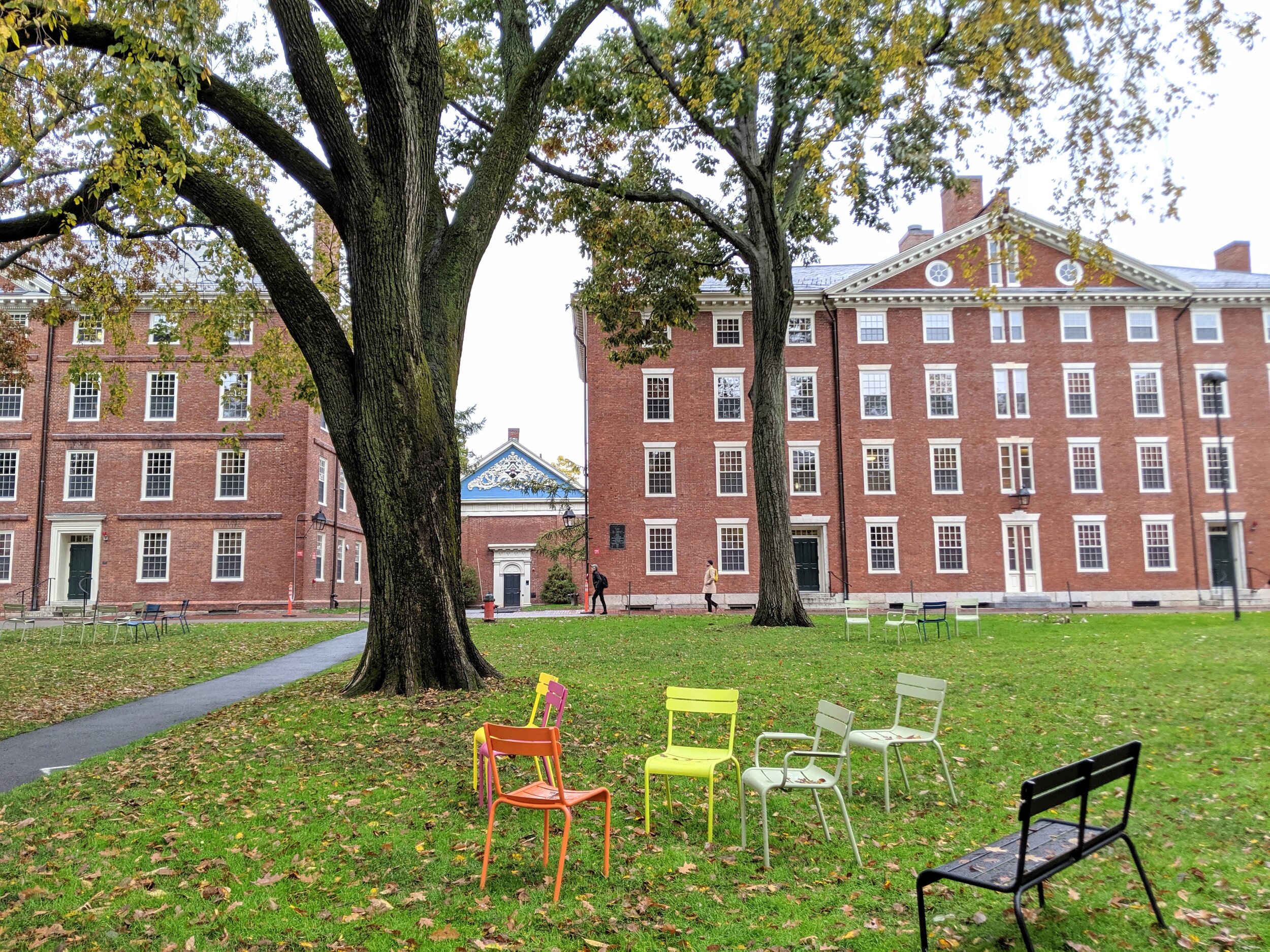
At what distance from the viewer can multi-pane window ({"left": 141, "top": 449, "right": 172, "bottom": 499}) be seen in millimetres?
36062

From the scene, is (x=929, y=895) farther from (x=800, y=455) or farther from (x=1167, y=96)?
(x=800, y=455)

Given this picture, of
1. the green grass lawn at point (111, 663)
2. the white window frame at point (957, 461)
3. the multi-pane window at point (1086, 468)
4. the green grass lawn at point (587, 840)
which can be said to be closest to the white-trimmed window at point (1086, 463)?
the multi-pane window at point (1086, 468)

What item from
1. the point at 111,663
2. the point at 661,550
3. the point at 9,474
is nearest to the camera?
the point at 111,663

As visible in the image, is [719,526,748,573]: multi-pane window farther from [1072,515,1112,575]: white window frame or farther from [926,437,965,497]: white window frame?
[1072,515,1112,575]: white window frame

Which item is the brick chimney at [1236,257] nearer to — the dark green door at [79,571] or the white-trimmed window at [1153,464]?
the white-trimmed window at [1153,464]

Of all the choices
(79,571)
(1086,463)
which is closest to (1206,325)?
(1086,463)

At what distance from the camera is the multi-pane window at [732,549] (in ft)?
115

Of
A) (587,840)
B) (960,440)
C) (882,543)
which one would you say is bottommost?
(587,840)

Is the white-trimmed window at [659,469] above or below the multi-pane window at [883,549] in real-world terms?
above

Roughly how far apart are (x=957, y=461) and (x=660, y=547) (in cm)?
1252

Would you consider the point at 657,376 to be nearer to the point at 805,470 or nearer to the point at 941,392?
the point at 805,470

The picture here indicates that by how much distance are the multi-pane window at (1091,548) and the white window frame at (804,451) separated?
10.6 metres

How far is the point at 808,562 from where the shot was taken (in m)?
36.0

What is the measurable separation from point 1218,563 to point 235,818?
39.7 meters
